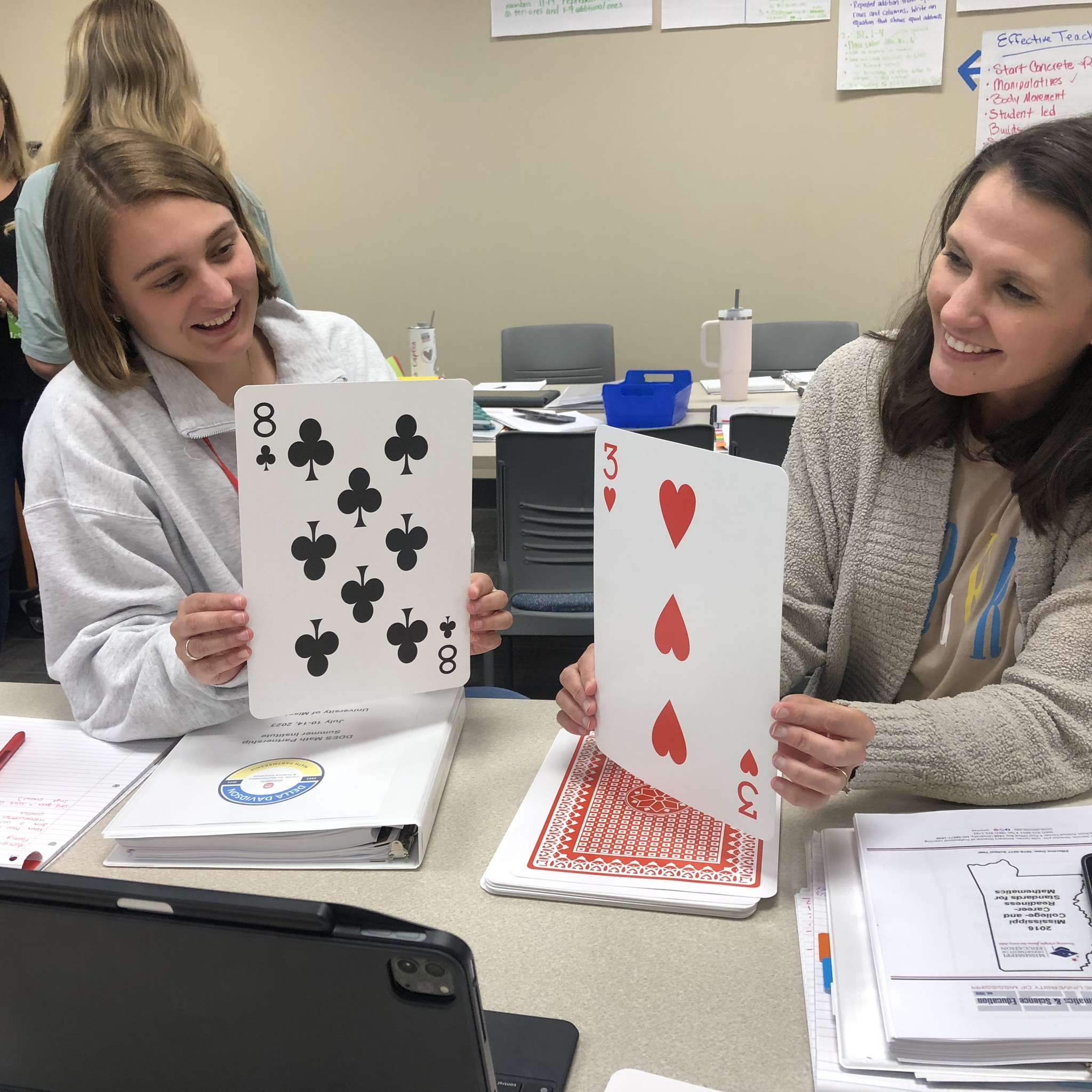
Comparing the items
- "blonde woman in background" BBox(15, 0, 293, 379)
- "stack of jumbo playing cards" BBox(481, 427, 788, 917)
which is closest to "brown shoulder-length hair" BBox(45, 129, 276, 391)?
"stack of jumbo playing cards" BBox(481, 427, 788, 917)

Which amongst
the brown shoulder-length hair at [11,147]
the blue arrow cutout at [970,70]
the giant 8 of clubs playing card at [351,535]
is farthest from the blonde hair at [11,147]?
the blue arrow cutout at [970,70]

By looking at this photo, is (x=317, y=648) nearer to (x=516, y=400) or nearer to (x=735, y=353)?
(x=516, y=400)

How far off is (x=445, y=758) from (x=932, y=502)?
670 millimetres

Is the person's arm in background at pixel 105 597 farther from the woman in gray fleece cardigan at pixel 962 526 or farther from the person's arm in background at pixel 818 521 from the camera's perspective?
the person's arm in background at pixel 818 521

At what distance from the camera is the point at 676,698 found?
93 centimetres

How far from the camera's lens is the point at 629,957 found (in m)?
0.80

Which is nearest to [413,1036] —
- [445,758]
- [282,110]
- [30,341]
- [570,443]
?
[445,758]

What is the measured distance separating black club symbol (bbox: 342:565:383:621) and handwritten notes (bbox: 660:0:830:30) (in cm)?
394

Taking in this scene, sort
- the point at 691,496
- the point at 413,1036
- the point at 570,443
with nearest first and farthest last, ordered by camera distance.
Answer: the point at 413,1036
the point at 691,496
the point at 570,443

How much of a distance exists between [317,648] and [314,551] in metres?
0.11

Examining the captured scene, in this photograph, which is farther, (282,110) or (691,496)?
(282,110)

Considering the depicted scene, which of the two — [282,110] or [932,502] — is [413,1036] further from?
[282,110]

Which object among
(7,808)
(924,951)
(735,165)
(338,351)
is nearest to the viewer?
(924,951)

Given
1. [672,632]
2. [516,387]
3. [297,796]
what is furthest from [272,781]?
[516,387]
